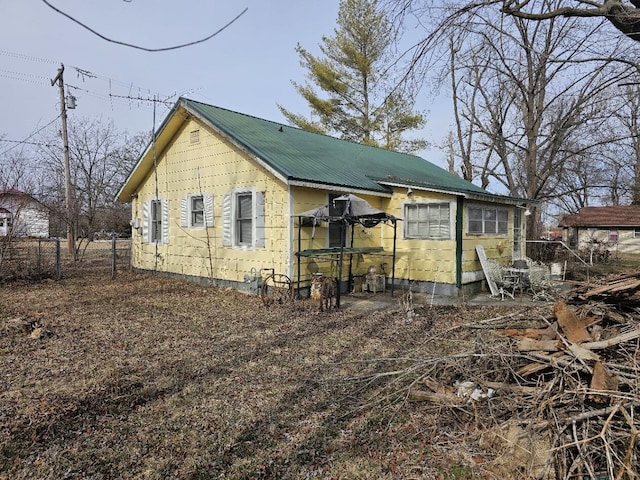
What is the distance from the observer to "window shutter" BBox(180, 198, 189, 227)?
472 inches

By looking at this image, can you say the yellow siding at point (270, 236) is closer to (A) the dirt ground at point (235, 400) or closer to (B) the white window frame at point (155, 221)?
(B) the white window frame at point (155, 221)

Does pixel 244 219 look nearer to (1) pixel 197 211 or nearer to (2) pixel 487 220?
(1) pixel 197 211

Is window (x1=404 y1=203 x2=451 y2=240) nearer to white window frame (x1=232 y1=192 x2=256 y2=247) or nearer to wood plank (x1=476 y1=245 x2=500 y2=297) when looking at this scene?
wood plank (x1=476 y1=245 x2=500 y2=297)

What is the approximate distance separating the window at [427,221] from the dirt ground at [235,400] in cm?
383

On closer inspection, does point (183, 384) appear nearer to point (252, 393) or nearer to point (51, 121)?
point (252, 393)

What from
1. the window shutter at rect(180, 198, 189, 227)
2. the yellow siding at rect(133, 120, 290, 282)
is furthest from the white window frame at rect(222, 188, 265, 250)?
the window shutter at rect(180, 198, 189, 227)

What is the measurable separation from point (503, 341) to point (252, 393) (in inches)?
103

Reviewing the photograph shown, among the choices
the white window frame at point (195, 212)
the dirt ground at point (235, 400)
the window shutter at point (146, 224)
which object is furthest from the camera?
the window shutter at point (146, 224)

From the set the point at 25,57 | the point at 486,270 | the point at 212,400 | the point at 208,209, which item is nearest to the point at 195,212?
the point at 208,209

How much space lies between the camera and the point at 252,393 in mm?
4035

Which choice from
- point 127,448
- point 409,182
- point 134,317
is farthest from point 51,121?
point 127,448

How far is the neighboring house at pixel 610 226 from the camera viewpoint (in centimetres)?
3362

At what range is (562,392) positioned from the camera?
2.95m

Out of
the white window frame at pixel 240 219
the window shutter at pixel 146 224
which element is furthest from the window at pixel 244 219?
the window shutter at pixel 146 224
